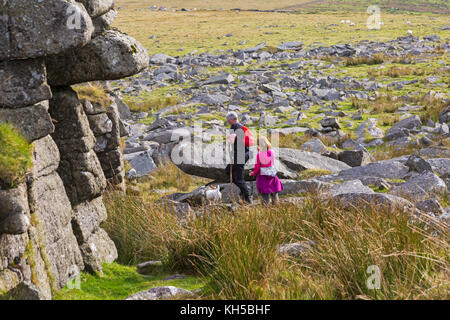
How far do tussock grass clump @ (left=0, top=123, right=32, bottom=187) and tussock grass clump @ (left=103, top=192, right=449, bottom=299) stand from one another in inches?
96.7

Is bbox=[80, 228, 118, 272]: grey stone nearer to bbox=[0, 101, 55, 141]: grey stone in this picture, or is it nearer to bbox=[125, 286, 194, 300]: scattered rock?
bbox=[125, 286, 194, 300]: scattered rock

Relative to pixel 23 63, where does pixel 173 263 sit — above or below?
below

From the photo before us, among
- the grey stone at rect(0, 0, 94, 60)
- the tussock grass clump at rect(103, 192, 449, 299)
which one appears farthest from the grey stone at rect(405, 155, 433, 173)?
the grey stone at rect(0, 0, 94, 60)

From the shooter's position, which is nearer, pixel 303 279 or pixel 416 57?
pixel 303 279

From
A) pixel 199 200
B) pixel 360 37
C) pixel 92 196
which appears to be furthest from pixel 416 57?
pixel 92 196

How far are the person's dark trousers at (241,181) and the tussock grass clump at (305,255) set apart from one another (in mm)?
2979

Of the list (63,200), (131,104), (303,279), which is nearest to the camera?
(303,279)

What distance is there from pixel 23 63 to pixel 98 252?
310 cm

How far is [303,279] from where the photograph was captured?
20.8ft

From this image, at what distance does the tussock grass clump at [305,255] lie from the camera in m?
5.91

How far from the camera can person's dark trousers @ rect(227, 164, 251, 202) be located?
477 inches

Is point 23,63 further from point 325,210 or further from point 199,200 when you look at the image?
point 199,200

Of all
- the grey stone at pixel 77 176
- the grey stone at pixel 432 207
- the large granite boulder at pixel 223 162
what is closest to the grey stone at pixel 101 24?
the grey stone at pixel 77 176

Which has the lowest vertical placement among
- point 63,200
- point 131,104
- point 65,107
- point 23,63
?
point 131,104
